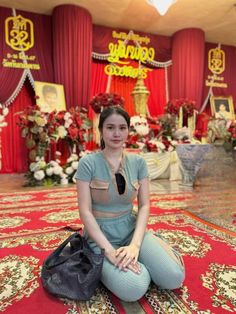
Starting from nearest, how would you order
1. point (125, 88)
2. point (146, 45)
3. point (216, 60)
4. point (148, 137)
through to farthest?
1. point (148, 137)
2. point (125, 88)
3. point (146, 45)
4. point (216, 60)

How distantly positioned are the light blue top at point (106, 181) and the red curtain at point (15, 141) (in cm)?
446

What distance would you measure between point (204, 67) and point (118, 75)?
2.42 metres

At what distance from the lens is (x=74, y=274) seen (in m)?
1.16

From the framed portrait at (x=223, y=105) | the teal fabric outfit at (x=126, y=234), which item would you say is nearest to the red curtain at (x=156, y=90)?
the framed portrait at (x=223, y=105)

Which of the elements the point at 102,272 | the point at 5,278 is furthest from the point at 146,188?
the point at 5,278

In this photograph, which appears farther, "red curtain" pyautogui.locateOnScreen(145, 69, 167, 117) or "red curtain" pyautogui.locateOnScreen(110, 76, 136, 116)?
"red curtain" pyautogui.locateOnScreen(145, 69, 167, 117)

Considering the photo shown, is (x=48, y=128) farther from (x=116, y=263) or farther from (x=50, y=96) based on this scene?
(x=116, y=263)

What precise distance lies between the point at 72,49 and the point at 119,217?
4.83 m

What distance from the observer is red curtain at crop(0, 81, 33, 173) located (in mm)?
5340

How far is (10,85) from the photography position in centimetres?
525

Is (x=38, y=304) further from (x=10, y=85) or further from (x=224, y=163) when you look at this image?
(x=10, y=85)

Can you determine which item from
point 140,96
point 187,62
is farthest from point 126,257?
point 187,62

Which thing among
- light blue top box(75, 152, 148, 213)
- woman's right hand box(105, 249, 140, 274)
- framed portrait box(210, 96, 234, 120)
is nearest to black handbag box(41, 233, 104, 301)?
woman's right hand box(105, 249, 140, 274)

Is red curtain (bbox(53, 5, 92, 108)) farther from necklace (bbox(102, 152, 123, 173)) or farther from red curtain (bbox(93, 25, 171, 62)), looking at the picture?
necklace (bbox(102, 152, 123, 173))
